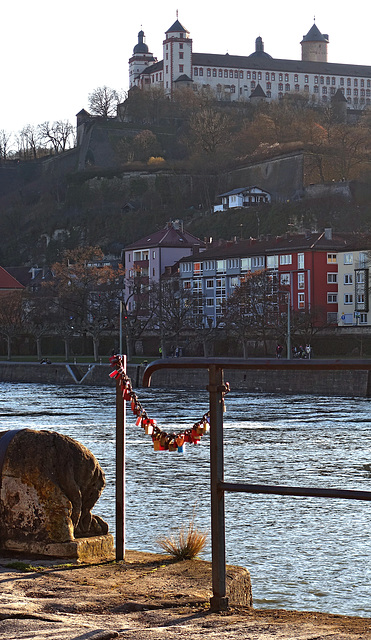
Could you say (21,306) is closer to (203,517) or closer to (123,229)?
(123,229)

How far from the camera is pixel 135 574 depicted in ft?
18.5

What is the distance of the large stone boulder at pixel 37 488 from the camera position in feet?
19.3

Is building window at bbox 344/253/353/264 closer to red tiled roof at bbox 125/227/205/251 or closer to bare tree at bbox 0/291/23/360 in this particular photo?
red tiled roof at bbox 125/227/205/251

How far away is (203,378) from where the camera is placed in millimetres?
50750

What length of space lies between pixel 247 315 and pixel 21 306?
25004 millimetres

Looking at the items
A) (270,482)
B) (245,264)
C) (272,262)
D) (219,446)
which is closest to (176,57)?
(245,264)

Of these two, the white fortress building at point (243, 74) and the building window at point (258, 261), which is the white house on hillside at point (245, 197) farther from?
the white fortress building at point (243, 74)

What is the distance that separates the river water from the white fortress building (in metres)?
107

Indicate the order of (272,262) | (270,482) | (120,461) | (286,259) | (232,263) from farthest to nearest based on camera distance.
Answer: (232,263) < (272,262) < (286,259) < (270,482) < (120,461)

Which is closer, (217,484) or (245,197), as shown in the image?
(217,484)

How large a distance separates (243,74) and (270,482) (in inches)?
5216

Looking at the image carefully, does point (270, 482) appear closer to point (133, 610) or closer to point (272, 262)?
point (133, 610)

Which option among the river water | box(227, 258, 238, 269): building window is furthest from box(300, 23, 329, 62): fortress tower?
the river water

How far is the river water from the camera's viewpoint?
37.3 ft
